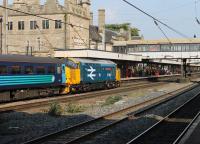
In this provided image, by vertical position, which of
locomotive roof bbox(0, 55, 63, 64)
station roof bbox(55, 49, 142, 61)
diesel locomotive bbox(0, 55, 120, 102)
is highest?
station roof bbox(55, 49, 142, 61)

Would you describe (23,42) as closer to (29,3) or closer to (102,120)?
(29,3)

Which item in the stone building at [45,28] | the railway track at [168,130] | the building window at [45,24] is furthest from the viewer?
the building window at [45,24]

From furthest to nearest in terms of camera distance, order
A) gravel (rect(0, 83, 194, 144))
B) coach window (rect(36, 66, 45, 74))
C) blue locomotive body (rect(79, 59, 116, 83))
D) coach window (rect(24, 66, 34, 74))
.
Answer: blue locomotive body (rect(79, 59, 116, 83))
coach window (rect(36, 66, 45, 74))
coach window (rect(24, 66, 34, 74))
gravel (rect(0, 83, 194, 144))

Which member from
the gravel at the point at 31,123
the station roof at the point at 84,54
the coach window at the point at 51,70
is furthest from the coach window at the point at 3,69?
the station roof at the point at 84,54

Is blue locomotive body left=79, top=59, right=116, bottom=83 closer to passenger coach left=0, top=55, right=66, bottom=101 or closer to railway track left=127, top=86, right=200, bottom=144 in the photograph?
passenger coach left=0, top=55, right=66, bottom=101

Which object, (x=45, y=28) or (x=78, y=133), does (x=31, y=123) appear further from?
(x=45, y=28)

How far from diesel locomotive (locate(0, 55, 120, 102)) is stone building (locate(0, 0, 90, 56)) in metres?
36.6

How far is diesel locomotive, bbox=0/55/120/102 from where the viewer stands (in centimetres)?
2873

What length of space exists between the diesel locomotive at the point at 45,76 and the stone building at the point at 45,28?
3660 centimetres

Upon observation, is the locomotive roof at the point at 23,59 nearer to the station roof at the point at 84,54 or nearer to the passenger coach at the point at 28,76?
the passenger coach at the point at 28,76

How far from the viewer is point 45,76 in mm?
33156

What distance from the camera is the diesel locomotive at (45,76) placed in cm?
2873

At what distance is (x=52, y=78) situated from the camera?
113ft

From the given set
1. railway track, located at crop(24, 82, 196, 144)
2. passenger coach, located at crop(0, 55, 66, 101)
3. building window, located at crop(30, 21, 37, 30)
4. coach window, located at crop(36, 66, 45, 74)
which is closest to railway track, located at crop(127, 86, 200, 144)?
railway track, located at crop(24, 82, 196, 144)
